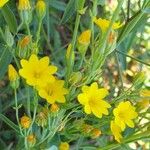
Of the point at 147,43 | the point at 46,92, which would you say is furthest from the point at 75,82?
the point at 147,43

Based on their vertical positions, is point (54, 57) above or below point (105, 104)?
below

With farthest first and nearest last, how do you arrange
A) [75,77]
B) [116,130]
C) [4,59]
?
1. [4,59]
2. [116,130]
3. [75,77]

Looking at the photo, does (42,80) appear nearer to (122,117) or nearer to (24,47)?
(24,47)

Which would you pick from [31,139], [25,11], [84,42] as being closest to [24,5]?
[25,11]

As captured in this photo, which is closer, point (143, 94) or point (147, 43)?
point (143, 94)

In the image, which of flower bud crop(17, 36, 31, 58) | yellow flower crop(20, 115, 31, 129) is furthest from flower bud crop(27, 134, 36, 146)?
flower bud crop(17, 36, 31, 58)

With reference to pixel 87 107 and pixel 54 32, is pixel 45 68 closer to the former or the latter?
pixel 87 107

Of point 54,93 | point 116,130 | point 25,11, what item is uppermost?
point 25,11
